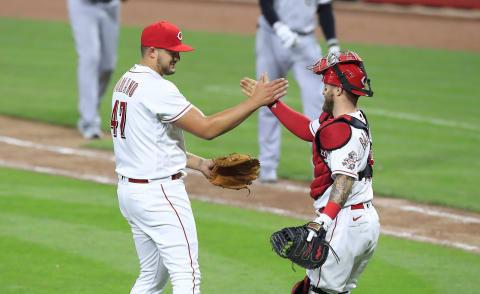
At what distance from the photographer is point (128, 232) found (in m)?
7.54

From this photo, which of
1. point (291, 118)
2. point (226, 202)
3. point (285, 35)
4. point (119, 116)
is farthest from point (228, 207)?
point (119, 116)

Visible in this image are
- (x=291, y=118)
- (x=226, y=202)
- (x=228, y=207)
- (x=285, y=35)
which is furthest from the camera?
(x=285, y=35)

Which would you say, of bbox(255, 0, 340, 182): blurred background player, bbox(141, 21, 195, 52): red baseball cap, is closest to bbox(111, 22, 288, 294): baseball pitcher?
bbox(141, 21, 195, 52): red baseball cap

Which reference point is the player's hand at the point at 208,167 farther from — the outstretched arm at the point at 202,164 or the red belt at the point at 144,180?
the red belt at the point at 144,180

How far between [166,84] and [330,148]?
98 centimetres

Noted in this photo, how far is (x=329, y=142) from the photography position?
15.1 feet

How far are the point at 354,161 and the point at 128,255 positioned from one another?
2.90 meters

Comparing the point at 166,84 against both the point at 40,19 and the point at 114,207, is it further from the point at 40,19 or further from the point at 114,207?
the point at 40,19

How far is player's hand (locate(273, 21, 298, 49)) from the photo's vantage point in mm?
9031

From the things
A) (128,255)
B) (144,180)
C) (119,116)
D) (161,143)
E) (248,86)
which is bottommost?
(128,255)

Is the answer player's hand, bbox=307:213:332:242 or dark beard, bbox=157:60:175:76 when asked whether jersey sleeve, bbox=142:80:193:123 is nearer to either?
dark beard, bbox=157:60:175:76

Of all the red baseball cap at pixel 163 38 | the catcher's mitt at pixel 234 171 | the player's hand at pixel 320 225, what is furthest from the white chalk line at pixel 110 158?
the red baseball cap at pixel 163 38

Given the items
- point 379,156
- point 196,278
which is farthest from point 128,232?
point 379,156

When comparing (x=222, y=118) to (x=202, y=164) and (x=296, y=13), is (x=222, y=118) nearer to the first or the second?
(x=202, y=164)
